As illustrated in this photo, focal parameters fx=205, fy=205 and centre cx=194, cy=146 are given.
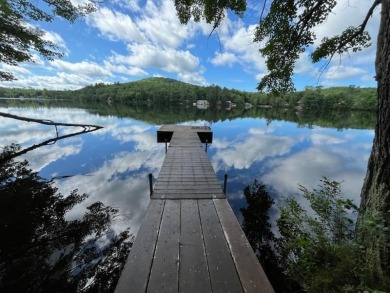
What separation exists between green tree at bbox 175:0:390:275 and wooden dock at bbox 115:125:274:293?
1.43 metres

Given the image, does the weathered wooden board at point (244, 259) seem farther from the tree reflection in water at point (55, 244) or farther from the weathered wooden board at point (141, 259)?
the tree reflection in water at point (55, 244)

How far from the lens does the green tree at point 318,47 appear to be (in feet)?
6.88

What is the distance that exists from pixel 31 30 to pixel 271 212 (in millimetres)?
13353

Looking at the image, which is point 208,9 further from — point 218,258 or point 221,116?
point 221,116

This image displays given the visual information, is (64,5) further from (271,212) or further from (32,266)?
(271,212)

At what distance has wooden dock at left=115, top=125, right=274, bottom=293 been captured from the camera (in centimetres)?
229

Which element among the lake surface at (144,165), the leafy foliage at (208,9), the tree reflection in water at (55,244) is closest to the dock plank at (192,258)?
the tree reflection in water at (55,244)

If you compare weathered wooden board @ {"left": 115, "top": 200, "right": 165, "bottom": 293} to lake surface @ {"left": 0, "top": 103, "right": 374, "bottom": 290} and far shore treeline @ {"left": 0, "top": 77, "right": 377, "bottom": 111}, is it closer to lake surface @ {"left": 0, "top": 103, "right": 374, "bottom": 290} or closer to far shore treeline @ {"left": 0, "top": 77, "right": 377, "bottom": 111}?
lake surface @ {"left": 0, "top": 103, "right": 374, "bottom": 290}

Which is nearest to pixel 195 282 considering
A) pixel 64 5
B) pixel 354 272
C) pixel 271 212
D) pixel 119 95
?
pixel 354 272

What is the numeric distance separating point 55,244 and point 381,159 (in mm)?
6196

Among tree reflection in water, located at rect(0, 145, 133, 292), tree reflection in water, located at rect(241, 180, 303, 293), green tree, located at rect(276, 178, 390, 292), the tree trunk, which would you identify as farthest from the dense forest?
the tree trunk

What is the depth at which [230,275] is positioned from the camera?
7.97 feet

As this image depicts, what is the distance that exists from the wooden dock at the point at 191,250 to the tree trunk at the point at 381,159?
1.14 meters

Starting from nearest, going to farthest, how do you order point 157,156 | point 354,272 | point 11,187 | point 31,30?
point 354,272, point 11,187, point 31,30, point 157,156
